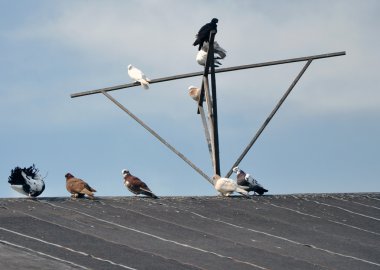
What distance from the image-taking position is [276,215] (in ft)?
98.8

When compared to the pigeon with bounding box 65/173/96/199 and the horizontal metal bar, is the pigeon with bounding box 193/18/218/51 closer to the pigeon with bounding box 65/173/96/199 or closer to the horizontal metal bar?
the horizontal metal bar

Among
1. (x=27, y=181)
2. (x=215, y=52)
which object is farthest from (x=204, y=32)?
(x=27, y=181)

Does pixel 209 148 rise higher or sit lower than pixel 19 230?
higher

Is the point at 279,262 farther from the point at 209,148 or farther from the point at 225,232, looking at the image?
the point at 209,148

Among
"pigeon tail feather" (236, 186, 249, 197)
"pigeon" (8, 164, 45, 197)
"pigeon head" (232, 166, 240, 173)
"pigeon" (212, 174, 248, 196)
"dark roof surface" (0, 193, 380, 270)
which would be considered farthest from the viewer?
"pigeon head" (232, 166, 240, 173)

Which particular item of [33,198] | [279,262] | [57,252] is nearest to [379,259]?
[279,262]

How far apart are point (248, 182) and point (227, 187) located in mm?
1096

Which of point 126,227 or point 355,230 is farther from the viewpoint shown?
point 355,230

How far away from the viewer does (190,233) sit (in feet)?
87.7

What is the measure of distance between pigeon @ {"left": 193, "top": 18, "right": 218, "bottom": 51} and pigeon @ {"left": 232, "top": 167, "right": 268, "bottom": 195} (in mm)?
Result: 3720

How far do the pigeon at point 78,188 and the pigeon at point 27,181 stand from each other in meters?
0.86

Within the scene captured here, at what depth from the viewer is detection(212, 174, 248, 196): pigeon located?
106ft

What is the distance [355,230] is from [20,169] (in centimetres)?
856

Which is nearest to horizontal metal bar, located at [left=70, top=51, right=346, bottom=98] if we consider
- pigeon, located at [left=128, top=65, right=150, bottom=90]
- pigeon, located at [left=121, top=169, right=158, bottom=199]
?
pigeon, located at [left=128, top=65, right=150, bottom=90]
